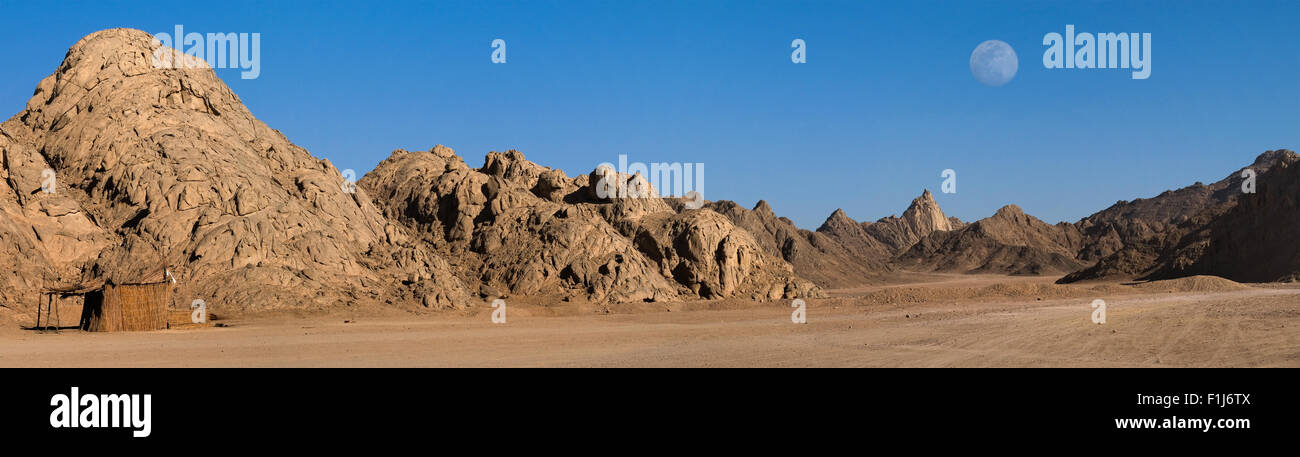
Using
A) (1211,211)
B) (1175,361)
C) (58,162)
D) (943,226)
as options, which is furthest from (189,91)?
(943,226)

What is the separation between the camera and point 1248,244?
6425 cm

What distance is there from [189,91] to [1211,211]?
80443mm

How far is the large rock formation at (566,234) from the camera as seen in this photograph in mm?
40125

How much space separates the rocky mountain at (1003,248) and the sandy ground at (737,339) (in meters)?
89.6

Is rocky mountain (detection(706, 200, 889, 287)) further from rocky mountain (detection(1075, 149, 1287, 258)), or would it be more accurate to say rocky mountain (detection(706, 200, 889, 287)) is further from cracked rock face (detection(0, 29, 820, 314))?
rocky mountain (detection(1075, 149, 1287, 258))

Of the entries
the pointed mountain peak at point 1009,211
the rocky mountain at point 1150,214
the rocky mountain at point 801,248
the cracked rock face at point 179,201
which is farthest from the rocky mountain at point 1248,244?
the pointed mountain peak at point 1009,211

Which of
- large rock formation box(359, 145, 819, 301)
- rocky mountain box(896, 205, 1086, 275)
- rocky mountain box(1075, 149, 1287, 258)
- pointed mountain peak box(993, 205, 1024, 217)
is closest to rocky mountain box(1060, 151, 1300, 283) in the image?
large rock formation box(359, 145, 819, 301)

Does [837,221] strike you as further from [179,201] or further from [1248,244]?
[179,201]

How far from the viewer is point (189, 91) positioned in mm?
38594

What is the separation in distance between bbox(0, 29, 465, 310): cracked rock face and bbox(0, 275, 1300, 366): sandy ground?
329cm

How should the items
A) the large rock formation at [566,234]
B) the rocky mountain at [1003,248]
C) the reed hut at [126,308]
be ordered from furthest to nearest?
the rocky mountain at [1003,248] < the large rock formation at [566,234] < the reed hut at [126,308]

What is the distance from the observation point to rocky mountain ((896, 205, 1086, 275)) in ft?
402

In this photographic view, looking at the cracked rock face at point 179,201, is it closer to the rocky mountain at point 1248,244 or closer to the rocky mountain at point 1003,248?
the rocky mountain at point 1248,244
